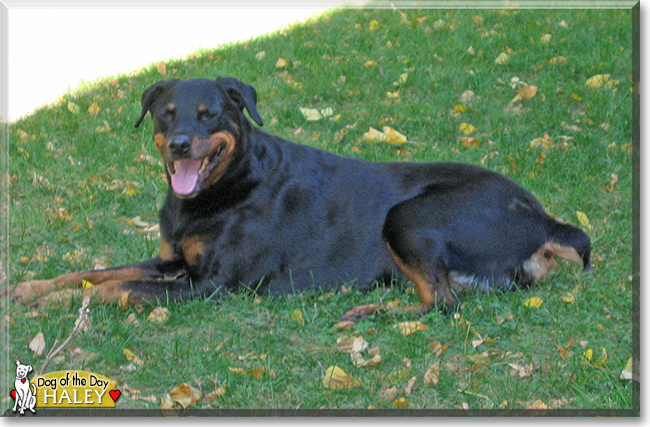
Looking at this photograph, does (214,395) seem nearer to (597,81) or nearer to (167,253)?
(167,253)

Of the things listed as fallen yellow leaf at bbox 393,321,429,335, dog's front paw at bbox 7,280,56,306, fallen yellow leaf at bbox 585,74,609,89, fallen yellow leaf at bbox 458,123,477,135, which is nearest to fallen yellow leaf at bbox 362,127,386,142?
fallen yellow leaf at bbox 458,123,477,135

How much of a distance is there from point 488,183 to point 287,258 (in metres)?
1.34

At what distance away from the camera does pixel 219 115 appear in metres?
4.55

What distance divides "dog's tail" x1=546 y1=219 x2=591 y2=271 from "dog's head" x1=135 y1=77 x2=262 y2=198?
190 cm

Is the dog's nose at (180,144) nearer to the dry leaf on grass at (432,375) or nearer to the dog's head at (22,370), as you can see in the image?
the dog's head at (22,370)

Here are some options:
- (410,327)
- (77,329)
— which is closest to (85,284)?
(77,329)

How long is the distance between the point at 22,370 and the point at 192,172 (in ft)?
4.99

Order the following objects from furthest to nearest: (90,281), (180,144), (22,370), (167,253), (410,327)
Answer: (167,253) < (90,281) < (180,144) < (410,327) < (22,370)

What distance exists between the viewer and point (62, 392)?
11.3 ft

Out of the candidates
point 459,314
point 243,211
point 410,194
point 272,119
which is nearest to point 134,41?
point 272,119

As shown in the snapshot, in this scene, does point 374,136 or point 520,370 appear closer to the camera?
point 520,370

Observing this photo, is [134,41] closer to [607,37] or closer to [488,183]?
[488,183]

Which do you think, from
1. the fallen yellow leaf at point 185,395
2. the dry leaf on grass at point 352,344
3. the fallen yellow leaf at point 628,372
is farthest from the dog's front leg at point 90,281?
the fallen yellow leaf at point 628,372

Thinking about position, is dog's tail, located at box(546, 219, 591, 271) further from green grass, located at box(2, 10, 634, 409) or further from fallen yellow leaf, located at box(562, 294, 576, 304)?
fallen yellow leaf, located at box(562, 294, 576, 304)
